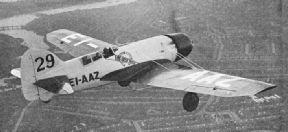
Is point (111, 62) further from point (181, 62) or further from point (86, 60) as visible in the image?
point (181, 62)

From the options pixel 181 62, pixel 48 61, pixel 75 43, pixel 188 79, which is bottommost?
pixel 181 62

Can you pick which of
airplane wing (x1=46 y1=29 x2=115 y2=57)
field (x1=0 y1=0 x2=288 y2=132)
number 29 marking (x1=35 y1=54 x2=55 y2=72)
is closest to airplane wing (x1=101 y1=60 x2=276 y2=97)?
number 29 marking (x1=35 y1=54 x2=55 y2=72)

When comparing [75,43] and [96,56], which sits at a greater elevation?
[96,56]

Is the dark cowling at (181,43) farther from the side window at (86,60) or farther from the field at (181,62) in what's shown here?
the field at (181,62)

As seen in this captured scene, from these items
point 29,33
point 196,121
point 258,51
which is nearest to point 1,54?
point 29,33

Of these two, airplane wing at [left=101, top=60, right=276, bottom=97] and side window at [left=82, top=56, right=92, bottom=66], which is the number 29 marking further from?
airplane wing at [left=101, top=60, right=276, bottom=97]

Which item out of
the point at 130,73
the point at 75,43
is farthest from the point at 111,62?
the point at 75,43

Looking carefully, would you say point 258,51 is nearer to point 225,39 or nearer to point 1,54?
point 225,39
